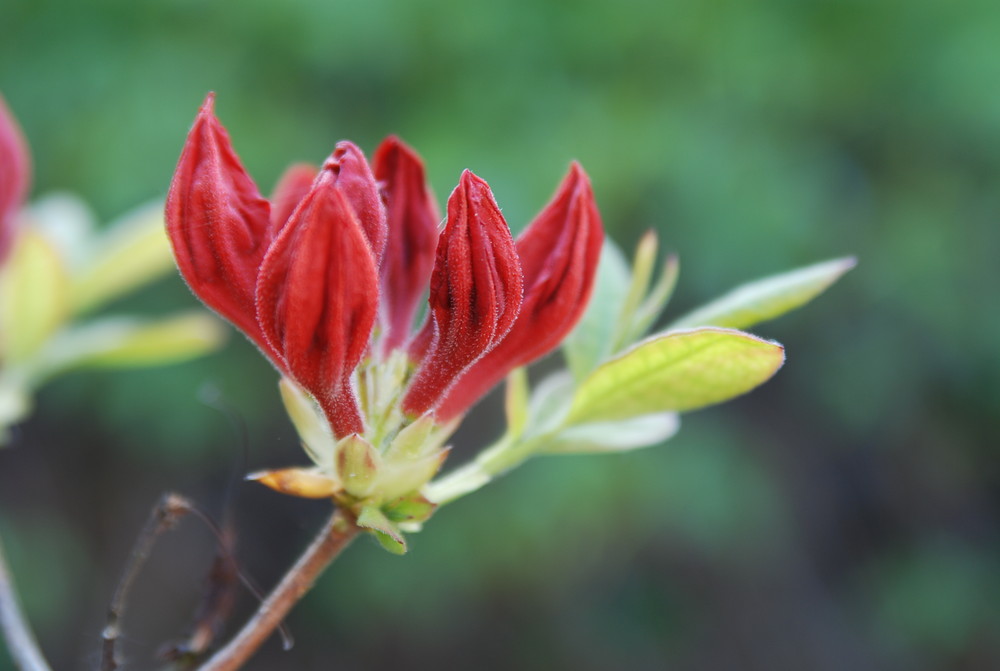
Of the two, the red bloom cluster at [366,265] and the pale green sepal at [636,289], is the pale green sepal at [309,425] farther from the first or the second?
the pale green sepal at [636,289]

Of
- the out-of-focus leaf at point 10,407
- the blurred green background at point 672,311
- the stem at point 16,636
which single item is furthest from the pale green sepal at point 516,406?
the blurred green background at point 672,311

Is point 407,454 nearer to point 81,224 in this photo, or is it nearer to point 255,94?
point 81,224

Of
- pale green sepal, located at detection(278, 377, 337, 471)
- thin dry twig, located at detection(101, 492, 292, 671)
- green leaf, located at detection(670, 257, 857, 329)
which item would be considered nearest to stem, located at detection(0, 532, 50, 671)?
thin dry twig, located at detection(101, 492, 292, 671)

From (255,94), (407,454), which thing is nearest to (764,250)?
(255,94)

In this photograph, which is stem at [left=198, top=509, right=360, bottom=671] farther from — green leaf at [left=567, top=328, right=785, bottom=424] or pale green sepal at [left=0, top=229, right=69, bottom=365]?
pale green sepal at [left=0, top=229, right=69, bottom=365]

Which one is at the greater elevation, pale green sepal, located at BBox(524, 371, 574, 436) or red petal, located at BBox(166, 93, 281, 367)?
red petal, located at BBox(166, 93, 281, 367)

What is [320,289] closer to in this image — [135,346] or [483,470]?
[483,470]

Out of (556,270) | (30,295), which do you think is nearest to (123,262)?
(30,295)

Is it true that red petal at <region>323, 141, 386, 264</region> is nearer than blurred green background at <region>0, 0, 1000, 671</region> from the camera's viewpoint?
Yes
